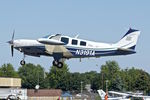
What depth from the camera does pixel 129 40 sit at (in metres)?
48.0

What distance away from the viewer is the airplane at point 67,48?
46156 mm

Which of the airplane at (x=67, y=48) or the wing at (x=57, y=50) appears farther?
the wing at (x=57, y=50)

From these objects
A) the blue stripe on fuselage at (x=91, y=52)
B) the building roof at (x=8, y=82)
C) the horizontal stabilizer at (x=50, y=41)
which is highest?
the horizontal stabilizer at (x=50, y=41)

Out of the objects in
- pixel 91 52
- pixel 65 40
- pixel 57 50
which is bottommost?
pixel 91 52

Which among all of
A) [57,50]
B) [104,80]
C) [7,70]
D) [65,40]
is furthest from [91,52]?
[7,70]

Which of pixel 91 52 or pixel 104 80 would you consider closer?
pixel 91 52

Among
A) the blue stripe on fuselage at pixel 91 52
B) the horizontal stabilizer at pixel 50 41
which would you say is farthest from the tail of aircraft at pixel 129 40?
the horizontal stabilizer at pixel 50 41

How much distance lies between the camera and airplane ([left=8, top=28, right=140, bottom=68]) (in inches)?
1817

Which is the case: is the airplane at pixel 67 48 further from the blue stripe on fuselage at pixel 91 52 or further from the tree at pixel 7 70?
the tree at pixel 7 70

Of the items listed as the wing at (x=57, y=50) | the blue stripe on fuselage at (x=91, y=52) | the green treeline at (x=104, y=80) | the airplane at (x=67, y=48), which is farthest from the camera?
the green treeline at (x=104, y=80)

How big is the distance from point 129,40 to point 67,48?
6551 millimetres

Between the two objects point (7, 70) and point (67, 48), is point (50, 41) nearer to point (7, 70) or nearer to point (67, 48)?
point (67, 48)

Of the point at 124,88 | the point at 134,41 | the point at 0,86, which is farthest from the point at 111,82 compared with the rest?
the point at 134,41

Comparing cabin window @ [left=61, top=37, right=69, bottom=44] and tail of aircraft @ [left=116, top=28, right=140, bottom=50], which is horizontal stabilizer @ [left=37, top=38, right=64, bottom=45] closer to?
cabin window @ [left=61, top=37, right=69, bottom=44]
